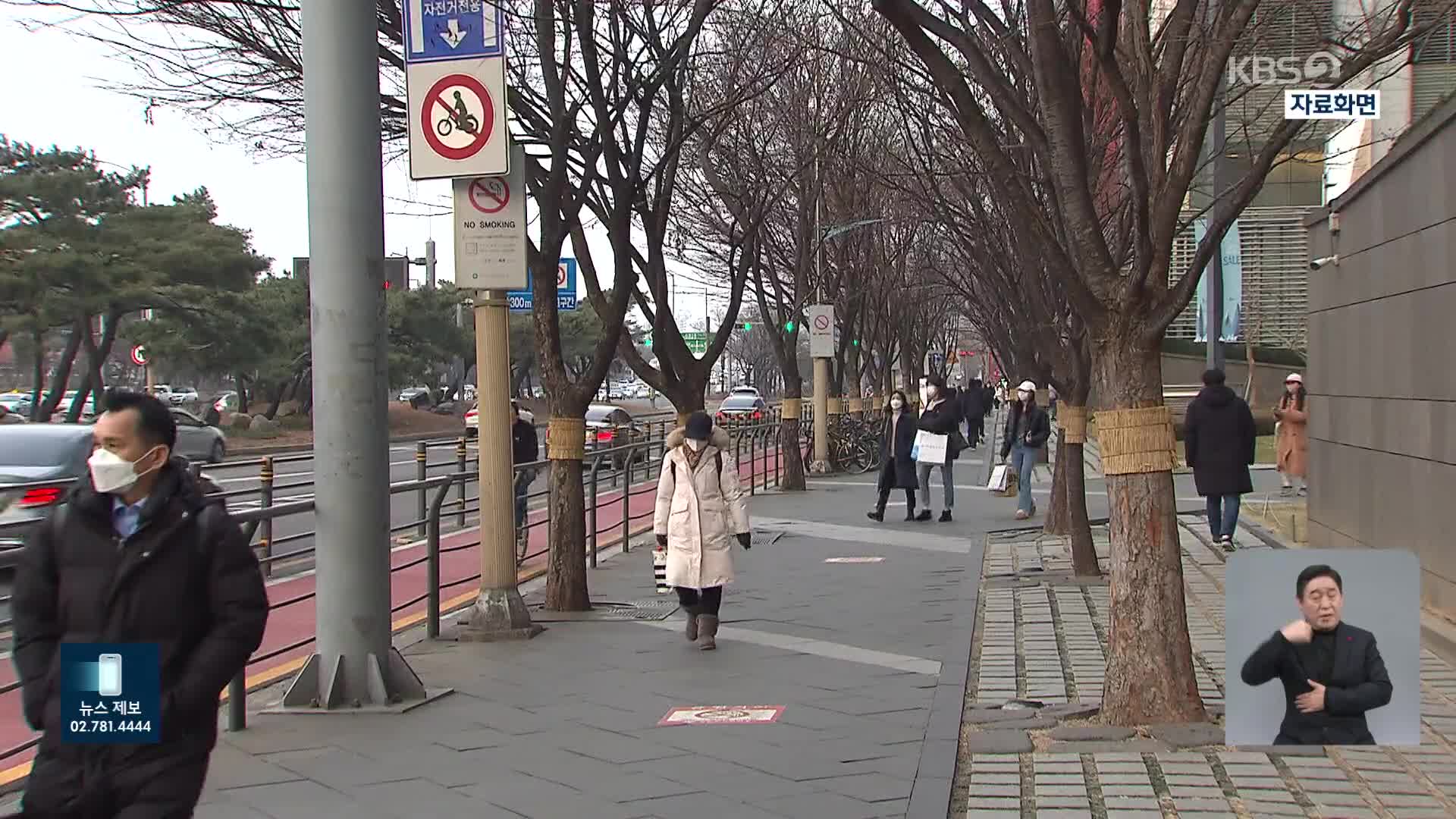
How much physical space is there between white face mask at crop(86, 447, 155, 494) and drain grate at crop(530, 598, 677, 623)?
706cm

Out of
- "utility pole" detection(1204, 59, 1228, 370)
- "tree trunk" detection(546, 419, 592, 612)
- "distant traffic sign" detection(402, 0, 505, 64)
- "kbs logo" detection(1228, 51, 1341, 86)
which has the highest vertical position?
"distant traffic sign" detection(402, 0, 505, 64)

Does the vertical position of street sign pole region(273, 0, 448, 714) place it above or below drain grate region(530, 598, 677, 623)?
above

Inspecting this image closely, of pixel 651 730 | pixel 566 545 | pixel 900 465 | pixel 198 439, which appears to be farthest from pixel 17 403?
pixel 651 730

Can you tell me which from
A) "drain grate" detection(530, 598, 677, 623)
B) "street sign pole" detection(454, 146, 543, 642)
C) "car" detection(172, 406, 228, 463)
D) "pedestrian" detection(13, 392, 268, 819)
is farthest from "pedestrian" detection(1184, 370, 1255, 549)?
"car" detection(172, 406, 228, 463)

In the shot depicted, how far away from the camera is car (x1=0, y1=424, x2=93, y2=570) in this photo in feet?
45.1

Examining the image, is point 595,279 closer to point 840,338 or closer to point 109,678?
point 109,678

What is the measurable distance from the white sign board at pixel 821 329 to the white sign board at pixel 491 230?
52.6ft

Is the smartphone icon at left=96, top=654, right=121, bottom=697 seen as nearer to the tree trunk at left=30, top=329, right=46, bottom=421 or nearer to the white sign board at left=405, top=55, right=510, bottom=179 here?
the white sign board at left=405, top=55, right=510, bottom=179

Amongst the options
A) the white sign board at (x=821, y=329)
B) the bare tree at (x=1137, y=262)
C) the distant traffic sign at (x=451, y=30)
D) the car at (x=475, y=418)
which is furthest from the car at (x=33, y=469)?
the white sign board at (x=821, y=329)

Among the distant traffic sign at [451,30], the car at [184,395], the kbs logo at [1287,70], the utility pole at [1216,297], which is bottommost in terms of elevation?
the car at [184,395]

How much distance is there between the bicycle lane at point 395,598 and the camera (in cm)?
792

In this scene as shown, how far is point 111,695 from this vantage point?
359cm

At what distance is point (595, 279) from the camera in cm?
1216

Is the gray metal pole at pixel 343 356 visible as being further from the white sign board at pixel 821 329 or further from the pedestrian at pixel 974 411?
the pedestrian at pixel 974 411
